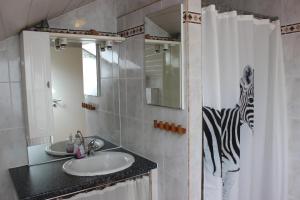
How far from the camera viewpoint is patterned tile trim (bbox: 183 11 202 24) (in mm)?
1440

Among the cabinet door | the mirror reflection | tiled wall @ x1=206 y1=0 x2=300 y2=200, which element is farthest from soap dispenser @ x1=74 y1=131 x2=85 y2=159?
tiled wall @ x1=206 y1=0 x2=300 y2=200

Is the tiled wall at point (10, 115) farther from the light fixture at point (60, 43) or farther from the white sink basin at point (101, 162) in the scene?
the white sink basin at point (101, 162)

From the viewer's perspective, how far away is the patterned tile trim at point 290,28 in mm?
1680

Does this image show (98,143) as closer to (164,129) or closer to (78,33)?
(164,129)

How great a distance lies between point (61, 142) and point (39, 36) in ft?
2.60

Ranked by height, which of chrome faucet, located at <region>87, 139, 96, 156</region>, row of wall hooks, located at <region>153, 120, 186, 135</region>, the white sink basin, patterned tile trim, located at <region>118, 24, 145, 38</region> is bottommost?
the white sink basin

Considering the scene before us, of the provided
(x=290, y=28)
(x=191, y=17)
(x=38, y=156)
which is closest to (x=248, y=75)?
(x=290, y=28)

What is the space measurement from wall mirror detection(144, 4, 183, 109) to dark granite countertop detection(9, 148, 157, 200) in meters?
0.49

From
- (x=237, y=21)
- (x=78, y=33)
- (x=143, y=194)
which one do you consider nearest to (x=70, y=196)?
(x=143, y=194)

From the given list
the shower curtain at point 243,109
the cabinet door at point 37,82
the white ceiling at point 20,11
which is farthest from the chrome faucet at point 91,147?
the white ceiling at point 20,11

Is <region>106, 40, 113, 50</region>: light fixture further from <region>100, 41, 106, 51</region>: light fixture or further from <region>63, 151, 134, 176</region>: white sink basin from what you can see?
<region>63, 151, 134, 176</region>: white sink basin

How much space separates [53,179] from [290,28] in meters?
1.88

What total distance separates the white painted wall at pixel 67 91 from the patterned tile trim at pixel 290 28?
4.97 feet

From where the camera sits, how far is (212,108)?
1505mm
